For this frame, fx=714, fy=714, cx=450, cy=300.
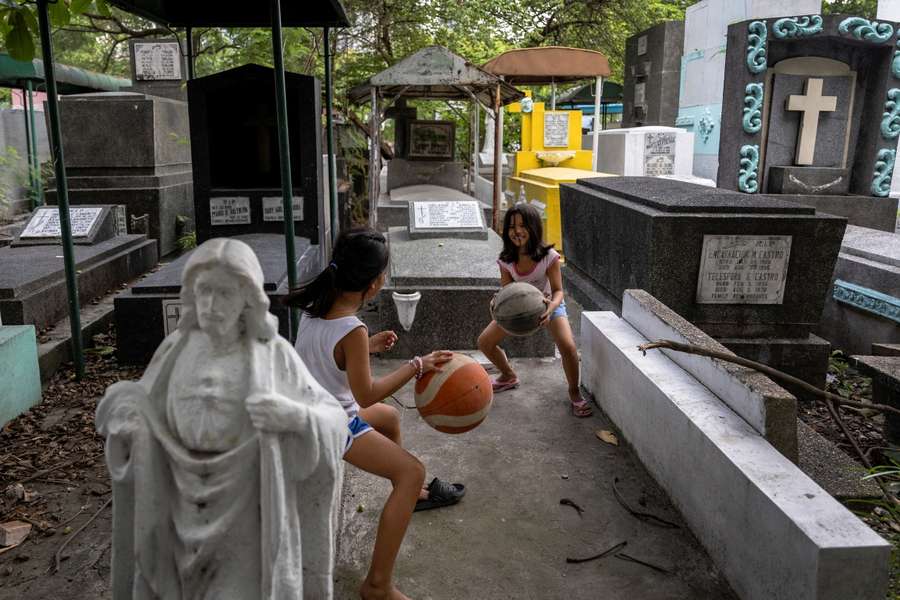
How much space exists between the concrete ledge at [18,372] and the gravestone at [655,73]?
14.2 metres

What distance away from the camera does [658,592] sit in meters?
2.63

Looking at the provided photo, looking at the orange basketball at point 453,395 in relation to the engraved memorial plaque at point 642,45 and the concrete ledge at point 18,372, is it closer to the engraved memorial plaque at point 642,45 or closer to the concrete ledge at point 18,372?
the concrete ledge at point 18,372

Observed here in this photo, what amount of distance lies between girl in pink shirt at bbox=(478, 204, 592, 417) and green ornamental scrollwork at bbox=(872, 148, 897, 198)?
5.83m

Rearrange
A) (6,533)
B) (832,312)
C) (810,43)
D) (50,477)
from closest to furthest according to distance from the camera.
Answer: (6,533) → (50,477) → (832,312) → (810,43)

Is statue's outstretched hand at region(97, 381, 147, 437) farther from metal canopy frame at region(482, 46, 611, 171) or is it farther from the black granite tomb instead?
metal canopy frame at region(482, 46, 611, 171)

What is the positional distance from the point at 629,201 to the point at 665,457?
9.28 feet

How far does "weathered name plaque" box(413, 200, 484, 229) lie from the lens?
7.01 meters

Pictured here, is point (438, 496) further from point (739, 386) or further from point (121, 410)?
point (121, 410)

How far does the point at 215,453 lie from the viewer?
169 centimetres

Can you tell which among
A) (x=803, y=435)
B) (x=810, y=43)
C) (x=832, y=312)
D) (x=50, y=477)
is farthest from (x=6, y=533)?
(x=810, y=43)

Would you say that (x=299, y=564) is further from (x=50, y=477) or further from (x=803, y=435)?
(x=803, y=435)

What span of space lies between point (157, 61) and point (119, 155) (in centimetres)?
348

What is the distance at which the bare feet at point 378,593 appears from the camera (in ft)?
8.00

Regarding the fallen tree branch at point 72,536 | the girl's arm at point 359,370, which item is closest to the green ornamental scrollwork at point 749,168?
the girl's arm at point 359,370
